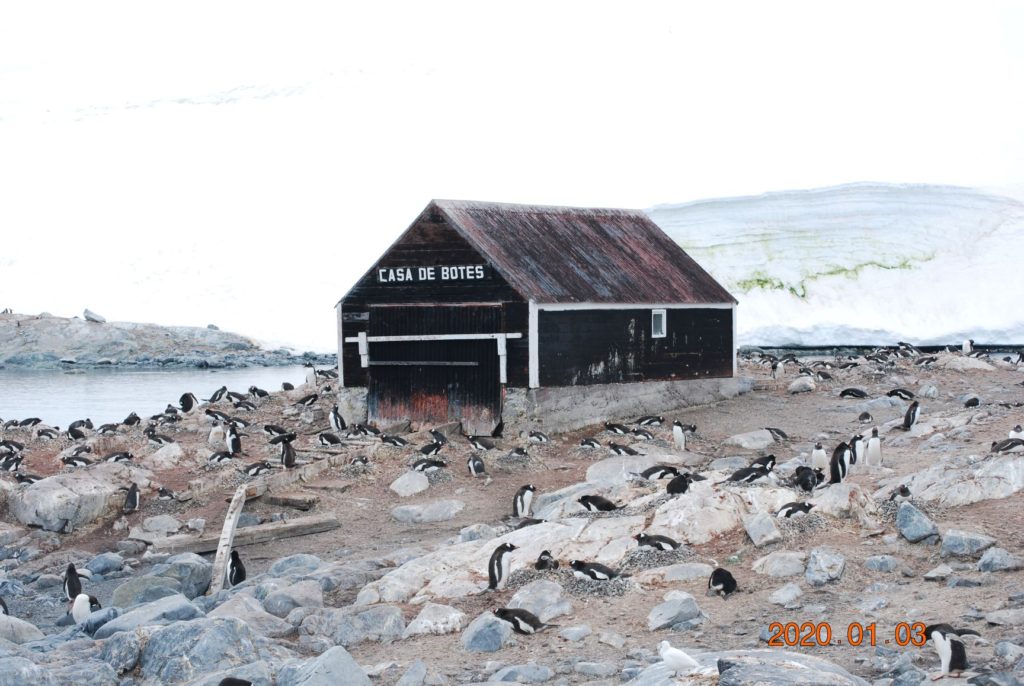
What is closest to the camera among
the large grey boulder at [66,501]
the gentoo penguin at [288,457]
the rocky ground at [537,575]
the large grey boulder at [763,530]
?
the rocky ground at [537,575]

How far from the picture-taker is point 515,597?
13.2 meters

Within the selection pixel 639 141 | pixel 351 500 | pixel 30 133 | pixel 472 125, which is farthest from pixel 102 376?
pixel 30 133

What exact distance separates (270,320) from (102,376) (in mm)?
17308

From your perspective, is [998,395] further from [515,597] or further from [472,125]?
[472,125]

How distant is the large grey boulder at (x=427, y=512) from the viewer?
19.9m

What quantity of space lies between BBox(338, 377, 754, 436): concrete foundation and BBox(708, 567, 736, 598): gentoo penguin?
1161 cm

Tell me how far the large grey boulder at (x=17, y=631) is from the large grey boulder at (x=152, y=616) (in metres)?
1.15

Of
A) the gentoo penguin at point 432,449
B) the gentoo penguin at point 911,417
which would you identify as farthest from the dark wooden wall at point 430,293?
the gentoo penguin at point 911,417

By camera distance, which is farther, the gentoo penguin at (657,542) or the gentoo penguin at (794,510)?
the gentoo penguin at (794,510)

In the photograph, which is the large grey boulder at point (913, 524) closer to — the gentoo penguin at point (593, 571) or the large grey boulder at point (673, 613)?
the large grey boulder at point (673, 613)

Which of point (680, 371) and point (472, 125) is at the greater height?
point (472, 125)

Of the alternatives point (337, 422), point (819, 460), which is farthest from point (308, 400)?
point (819, 460)

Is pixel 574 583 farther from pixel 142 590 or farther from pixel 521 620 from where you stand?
pixel 142 590

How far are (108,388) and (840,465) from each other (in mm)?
41392
